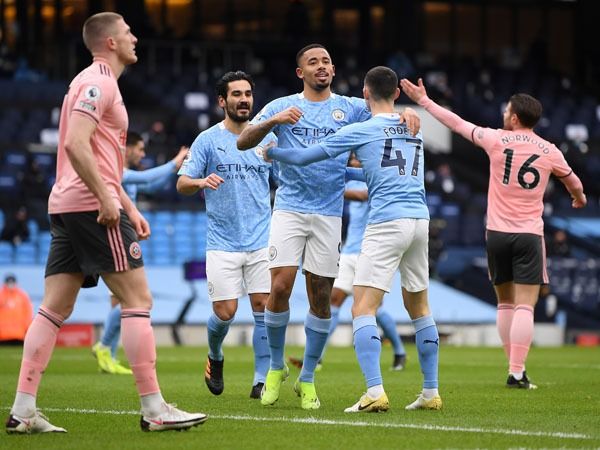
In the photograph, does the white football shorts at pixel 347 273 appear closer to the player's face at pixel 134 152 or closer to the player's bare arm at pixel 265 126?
the player's face at pixel 134 152

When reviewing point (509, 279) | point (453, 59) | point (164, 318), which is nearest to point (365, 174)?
point (509, 279)

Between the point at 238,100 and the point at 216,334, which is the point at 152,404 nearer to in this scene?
the point at 216,334

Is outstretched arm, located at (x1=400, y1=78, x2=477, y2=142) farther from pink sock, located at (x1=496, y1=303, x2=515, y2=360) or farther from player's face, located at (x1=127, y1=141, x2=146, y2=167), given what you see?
player's face, located at (x1=127, y1=141, x2=146, y2=167)

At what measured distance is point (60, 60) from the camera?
3559cm

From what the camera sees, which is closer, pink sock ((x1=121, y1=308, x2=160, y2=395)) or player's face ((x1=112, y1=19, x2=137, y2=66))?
pink sock ((x1=121, y1=308, x2=160, y2=395))

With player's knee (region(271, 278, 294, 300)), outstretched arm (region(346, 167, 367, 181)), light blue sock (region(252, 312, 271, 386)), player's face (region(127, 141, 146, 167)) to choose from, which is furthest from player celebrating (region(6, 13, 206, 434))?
player's face (region(127, 141, 146, 167))

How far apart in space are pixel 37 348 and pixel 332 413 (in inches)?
83.9

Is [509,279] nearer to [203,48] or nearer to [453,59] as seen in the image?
[203,48]

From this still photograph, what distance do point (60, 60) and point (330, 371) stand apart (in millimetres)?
22952

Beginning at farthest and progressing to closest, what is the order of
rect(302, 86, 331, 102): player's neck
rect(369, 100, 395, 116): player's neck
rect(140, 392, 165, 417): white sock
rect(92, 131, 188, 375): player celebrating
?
rect(92, 131, 188, 375): player celebrating → rect(302, 86, 331, 102): player's neck → rect(369, 100, 395, 116): player's neck → rect(140, 392, 165, 417): white sock

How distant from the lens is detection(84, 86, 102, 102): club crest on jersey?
Answer: 7484 mm

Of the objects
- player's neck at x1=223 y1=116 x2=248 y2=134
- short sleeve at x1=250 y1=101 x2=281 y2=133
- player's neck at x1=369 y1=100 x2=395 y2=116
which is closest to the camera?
player's neck at x1=369 y1=100 x2=395 y2=116

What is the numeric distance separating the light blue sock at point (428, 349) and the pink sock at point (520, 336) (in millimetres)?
2262

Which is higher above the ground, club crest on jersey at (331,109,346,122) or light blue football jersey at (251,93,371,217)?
club crest on jersey at (331,109,346,122)
